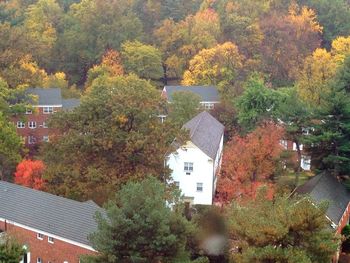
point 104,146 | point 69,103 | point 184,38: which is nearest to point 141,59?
point 184,38

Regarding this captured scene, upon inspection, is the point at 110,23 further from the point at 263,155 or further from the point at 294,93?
the point at 263,155

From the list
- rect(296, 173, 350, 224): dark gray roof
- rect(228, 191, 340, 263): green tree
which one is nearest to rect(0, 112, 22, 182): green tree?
rect(296, 173, 350, 224): dark gray roof

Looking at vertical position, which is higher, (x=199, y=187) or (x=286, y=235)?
(x=286, y=235)

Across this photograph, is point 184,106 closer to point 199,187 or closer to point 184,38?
point 199,187

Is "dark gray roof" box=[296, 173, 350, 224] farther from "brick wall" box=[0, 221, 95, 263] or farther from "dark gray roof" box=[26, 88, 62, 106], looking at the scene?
"dark gray roof" box=[26, 88, 62, 106]

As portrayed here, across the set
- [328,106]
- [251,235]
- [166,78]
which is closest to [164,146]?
[328,106]
